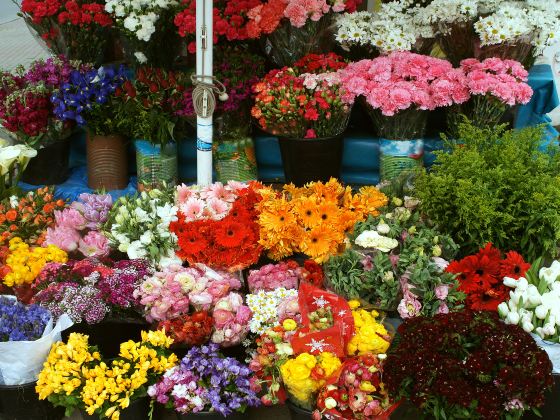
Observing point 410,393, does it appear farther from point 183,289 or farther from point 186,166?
point 186,166

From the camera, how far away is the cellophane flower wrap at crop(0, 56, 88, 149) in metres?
3.41

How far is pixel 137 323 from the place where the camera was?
8.48 feet

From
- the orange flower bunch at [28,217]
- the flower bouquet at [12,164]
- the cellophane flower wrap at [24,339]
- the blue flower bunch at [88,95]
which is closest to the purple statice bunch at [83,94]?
the blue flower bunch at [88,95]

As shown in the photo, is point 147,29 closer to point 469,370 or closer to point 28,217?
point 28,217

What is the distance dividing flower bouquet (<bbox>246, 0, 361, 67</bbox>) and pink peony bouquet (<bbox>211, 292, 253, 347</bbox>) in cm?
153

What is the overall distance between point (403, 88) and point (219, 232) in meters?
1.12

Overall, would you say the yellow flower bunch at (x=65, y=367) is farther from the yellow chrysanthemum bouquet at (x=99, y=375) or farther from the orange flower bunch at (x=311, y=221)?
the orange flower bunch at (x=311, y=221)

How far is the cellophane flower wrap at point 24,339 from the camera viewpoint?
7.48 ft

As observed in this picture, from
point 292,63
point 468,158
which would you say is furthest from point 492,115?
point 292,63

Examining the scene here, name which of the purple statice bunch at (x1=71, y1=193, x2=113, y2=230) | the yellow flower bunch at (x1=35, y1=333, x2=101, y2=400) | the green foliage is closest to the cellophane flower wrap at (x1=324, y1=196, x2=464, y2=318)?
the green foliage

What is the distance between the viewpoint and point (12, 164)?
3.37m

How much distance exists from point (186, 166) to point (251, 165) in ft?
1.45

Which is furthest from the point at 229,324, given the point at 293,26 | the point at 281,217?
the point at 293,26

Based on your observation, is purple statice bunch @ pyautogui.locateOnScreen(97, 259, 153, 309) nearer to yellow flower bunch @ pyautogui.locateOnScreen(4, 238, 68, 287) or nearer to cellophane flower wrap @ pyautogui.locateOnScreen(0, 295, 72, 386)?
cellophane flower wrap @ pyautogui.locateOnScreen(0, 295, 72, 386)
